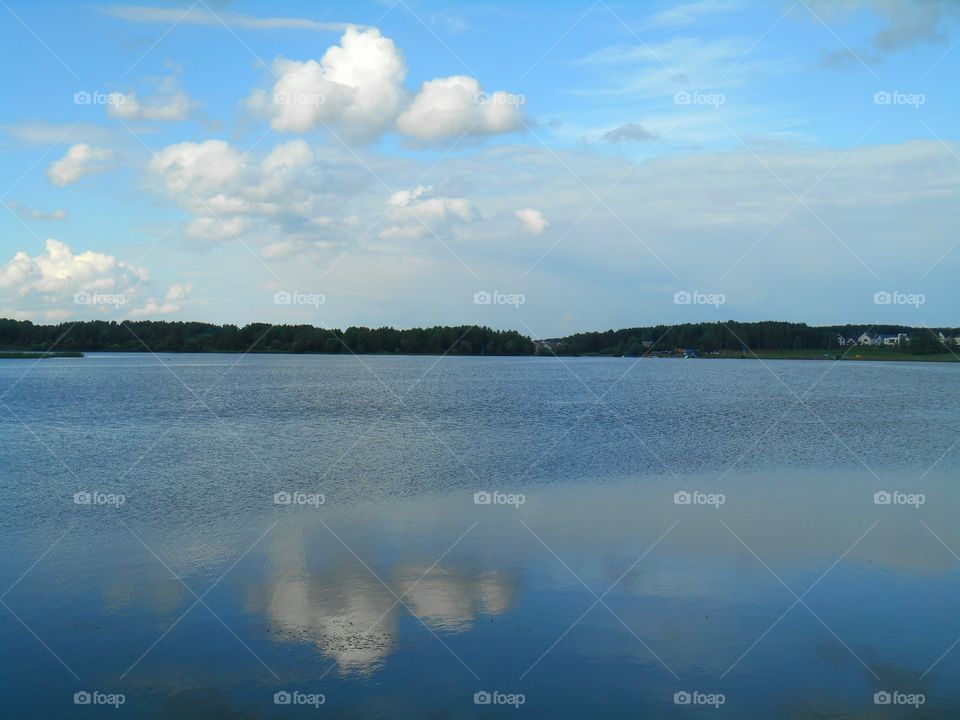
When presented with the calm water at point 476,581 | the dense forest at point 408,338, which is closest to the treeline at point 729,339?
the dense forest at point 408,338

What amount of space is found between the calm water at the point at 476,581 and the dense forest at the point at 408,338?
412 ft

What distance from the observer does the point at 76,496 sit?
17.9 metres

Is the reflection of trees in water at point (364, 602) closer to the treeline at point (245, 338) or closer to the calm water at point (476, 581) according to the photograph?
the calm water at point (476, 581)

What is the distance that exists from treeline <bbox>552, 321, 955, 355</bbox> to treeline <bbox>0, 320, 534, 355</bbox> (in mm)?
16291

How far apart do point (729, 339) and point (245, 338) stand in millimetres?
104542

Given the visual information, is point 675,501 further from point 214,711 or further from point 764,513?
point 214,711

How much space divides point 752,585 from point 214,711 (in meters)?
7.91

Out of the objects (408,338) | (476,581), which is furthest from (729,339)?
(476,581)

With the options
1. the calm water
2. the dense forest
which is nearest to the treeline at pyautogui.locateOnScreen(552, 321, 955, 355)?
the dense forest

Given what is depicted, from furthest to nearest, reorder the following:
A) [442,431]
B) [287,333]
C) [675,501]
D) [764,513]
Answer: [287,333] → [442,431] → [675,501] → [764,513]

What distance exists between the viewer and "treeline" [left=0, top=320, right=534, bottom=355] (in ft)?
477

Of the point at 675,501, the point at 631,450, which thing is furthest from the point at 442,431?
the point at 675,501

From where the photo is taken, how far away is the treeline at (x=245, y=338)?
145 meters

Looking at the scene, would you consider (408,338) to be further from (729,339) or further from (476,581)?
(476,581)
